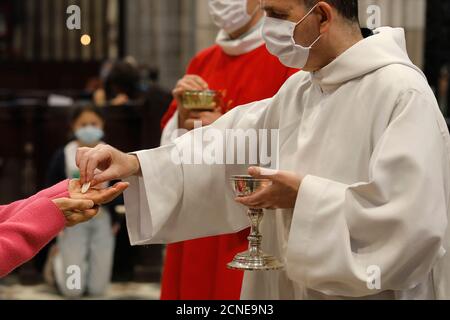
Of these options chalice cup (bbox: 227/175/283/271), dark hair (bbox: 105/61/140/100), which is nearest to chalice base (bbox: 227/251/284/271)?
chalice cup (bbox: 227/175/283/271)

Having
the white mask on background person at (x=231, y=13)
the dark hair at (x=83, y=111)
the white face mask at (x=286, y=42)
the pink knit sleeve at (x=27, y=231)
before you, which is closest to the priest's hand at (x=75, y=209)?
the pink knit sleeve at (x=27, y=231)

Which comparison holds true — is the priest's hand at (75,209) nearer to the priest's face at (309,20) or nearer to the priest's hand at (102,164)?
the priest's hand at (102,164)

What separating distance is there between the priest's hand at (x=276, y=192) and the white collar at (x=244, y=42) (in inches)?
54.5

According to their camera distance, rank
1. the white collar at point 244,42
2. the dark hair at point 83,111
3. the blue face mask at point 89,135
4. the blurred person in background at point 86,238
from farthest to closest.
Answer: the dark hair at point 83,111, the blurred person in background at point 86,238, the blue face mask at point 89,135, the white collar at point 244,42

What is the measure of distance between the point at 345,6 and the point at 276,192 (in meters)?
0.61

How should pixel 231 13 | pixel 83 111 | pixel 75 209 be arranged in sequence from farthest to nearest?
pixel 83 111 < pixel 231 13 < pixel 75 209

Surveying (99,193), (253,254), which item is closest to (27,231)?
(99,193)

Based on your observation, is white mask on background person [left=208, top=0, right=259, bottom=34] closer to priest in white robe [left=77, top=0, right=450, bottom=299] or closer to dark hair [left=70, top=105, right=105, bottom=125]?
priest in white robe [left=77, top=0, right=450, bottom=299]

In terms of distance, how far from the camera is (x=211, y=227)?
3.22 meters

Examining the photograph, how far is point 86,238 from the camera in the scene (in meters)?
6.41

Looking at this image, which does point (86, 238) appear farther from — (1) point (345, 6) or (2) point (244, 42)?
(1) point (345, 6)

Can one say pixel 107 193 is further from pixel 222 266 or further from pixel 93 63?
pixel 93 63

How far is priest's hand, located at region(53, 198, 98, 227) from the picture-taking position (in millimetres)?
2730

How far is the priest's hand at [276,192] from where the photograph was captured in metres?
2.64
